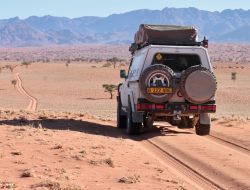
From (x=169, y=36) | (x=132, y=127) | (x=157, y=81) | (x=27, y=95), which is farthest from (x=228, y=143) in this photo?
(x=27, y=95)

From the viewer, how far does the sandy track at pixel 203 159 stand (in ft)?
30.6

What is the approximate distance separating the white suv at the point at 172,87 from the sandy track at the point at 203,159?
0.59 metres

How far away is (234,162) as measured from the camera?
1090 cm

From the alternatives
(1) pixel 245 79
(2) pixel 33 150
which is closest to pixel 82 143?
(2) pixel 33 150

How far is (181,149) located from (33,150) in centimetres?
326

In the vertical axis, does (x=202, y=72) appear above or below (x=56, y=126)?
above

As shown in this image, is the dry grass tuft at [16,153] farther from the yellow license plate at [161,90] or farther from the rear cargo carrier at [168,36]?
the rear cargo carrier at [168,36]

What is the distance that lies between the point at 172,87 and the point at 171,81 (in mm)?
152

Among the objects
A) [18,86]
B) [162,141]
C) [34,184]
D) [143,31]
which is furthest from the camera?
[18,86]

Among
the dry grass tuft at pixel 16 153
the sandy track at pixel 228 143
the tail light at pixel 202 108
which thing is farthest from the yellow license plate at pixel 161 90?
the dry grass tuft at pixel 16 153

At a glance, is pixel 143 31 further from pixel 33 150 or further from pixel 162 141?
pixel 33 150

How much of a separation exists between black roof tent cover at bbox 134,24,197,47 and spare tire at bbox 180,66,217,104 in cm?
170

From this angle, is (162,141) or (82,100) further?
A: (82,100)

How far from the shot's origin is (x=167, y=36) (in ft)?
53.0
